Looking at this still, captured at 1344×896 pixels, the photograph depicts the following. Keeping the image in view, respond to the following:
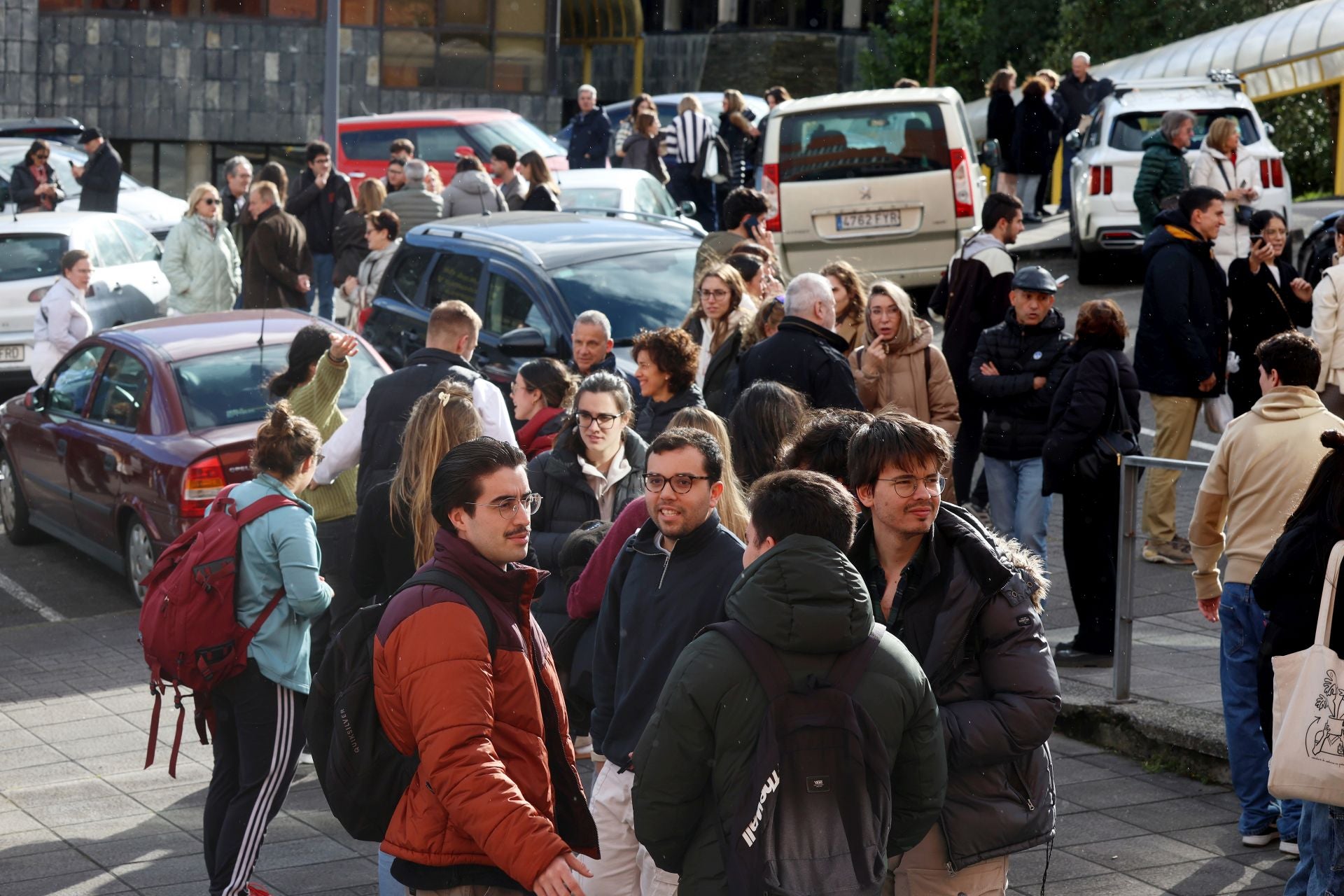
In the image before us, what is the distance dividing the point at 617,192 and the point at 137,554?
29.4 ft

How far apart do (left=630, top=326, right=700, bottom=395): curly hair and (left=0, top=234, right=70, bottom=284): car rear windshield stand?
11089 millimetres

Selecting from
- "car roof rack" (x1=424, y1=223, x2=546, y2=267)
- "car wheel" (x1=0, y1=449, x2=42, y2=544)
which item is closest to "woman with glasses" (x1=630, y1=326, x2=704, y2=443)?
"car roof rack" (x1=424, y1=223, x2=546, y2=267)

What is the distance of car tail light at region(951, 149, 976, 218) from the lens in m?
16.4

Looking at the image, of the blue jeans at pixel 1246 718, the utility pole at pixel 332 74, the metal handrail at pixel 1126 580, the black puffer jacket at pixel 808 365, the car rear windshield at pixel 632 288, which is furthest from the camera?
the utility pole at pixel 332 74

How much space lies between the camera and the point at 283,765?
625cm

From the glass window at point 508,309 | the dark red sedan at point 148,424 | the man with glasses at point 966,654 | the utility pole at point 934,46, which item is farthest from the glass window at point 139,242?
the utility pole at point 934,46

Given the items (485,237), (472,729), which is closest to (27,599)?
(485,237)

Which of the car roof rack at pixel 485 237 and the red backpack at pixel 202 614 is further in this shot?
the car roof rack at pixel 485 237

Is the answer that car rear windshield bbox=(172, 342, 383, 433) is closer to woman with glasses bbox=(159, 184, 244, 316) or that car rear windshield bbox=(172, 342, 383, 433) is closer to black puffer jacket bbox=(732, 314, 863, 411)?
black puffer jacket bbox=(732, 314, 863, 411)

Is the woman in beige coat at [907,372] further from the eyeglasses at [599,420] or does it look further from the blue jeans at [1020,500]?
the eyeglasses at [599,420]

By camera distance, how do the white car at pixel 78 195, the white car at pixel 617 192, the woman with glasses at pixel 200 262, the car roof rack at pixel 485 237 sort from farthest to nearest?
the white car at pixel 78 195 → the white car at pixel 617 192 → the woman with glasses at pixel 200 262 → the car roof rack at pixel 485 237

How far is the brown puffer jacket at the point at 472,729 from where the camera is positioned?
3.97 metres

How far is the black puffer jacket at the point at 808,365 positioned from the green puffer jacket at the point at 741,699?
166 inches

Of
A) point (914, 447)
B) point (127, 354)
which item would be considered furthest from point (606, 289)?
point (914, 447)
